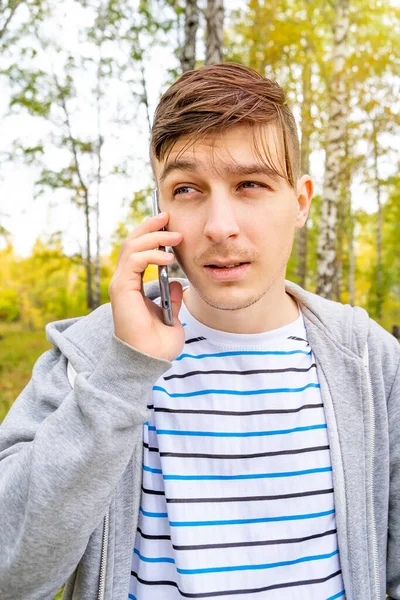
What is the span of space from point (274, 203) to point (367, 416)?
80 centimetres

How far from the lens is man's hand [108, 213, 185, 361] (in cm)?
127

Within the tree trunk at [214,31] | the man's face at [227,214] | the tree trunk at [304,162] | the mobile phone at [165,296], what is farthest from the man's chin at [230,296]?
the tree trunk at [304,162]

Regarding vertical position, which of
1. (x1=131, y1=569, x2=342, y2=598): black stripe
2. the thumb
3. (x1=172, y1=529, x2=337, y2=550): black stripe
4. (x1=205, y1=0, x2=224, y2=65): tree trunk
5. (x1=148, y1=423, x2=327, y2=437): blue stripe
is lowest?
(x1=131, y1=569, x2=342, y2=598): black stripe

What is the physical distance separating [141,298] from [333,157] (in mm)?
8521

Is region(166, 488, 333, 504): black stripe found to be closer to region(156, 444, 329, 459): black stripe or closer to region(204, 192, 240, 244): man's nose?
region(156, 444, 329, 459): black stripe

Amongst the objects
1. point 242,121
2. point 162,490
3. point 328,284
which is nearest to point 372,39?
point 328,284

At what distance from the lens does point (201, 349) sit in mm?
1646

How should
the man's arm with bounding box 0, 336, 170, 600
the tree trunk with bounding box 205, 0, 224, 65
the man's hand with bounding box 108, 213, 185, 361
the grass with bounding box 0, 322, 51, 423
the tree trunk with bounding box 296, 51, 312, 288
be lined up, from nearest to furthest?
the man's arm with bounding box 0, 336, 170, 600
the man's hand with bounding box 108, 213, 185, 361
the tree trunk with bounding box 205, 0, 224, 65
the grass with bounding box 0, 322, 51, 423
the tree trunk with bounding box 296, 51, 312, 288

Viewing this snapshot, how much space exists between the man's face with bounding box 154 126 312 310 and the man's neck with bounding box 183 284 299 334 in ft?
0.53

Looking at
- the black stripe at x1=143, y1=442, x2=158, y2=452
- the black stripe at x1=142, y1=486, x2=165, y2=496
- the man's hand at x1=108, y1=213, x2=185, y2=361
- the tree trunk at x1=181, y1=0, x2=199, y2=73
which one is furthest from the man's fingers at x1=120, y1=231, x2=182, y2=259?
the tree trunk at x1=181, y1=0, x2=199, y2=73

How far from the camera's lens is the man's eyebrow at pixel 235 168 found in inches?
54.9

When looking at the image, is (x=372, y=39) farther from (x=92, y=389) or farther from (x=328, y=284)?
(x=92, y=389)

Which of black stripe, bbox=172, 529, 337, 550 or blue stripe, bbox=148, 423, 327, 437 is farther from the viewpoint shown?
blue stripe, bbox=148, 423, 327, 437

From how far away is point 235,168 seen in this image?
1.39 meters
